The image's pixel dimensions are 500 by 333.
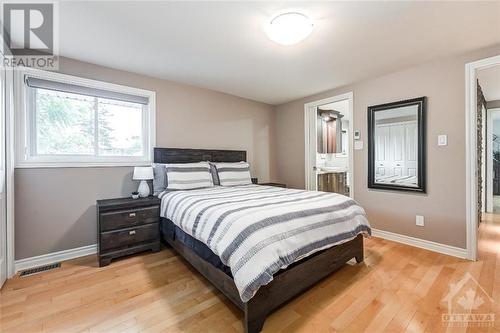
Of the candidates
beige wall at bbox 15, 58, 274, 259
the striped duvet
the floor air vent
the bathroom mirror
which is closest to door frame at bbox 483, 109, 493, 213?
the bathroom mirror

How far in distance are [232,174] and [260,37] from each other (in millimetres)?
1919

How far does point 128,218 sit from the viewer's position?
2504 millimetres

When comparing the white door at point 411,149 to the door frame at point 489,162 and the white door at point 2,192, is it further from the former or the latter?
the white door at point 2,192

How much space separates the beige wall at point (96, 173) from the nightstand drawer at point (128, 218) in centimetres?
52

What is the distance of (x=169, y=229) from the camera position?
2.58 metres

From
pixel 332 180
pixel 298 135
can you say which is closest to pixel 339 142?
pixel 332 180

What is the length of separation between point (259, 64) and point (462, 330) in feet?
9.69

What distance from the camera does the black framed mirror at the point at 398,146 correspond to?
2791mm

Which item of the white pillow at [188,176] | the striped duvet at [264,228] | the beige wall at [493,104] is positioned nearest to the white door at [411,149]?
the striped duvet at [264,228]

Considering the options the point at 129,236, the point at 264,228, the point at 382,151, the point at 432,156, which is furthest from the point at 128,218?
the point at 432,156

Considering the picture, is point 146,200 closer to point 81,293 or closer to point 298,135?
point 81,293

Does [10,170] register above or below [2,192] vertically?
above

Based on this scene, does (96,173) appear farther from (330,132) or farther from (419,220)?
(330,132)

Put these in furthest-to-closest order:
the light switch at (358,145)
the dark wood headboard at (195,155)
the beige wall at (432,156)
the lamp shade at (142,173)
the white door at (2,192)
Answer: the light switch at (358,145) < the dark wood headboard at (195,155) < the lamp shade at (142,173) < the beige wall at (432,156) < the white door at (2,192)
